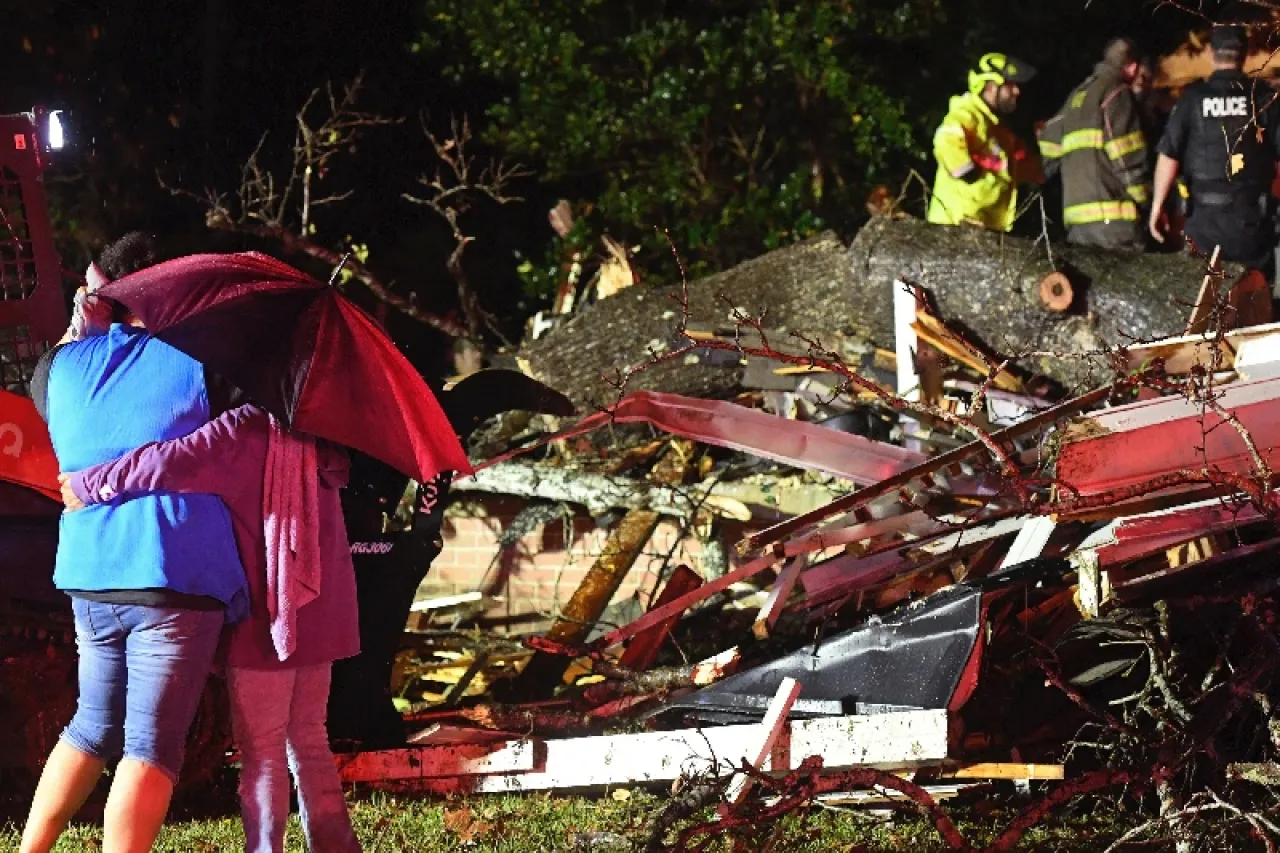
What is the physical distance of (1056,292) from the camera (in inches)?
329

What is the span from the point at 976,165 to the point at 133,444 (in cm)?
695

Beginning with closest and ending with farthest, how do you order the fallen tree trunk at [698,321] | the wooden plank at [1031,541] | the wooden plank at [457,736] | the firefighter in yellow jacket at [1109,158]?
the wooden plank at [457,736] < the wooden plank at [1031,541] < the fallen tree trunk at [698,321] < the firefighter in yellow jacket at [1109,158]

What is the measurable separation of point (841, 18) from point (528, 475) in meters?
5.57

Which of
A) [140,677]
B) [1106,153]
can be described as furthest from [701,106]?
[140,677]

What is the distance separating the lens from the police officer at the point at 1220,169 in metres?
9.36

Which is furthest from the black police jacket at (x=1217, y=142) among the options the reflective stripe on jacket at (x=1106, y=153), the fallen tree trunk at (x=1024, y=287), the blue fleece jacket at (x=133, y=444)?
the blue fleece jacket at (x=133, y=444)

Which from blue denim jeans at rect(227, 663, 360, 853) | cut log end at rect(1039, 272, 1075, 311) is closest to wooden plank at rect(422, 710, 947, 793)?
blue denim jeans at rect(227, 663, 360, 853)

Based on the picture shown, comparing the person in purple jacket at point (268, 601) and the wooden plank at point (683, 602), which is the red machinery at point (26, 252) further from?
the wooden plank at point (683, 602)

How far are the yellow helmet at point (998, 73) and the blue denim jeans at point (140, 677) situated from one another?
721cm

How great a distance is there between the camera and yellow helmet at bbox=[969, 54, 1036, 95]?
394 inches

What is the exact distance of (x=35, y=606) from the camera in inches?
209

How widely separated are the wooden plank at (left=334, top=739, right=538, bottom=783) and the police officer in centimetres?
568

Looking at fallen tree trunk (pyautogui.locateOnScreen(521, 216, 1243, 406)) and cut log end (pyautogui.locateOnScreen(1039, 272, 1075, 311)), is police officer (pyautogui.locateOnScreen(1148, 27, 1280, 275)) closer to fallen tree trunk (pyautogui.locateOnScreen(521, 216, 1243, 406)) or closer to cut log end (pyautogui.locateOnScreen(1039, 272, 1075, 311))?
fallen tree trunk (pyautogui.locateOnScreen(521, 216, 1243, 406))

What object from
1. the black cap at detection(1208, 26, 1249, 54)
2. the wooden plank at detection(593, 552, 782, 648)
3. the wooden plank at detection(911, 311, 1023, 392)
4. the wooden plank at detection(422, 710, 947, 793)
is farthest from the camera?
the black cap at detection(1208, 26, 1249, 54)
